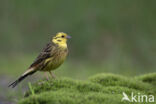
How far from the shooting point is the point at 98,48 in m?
15.3

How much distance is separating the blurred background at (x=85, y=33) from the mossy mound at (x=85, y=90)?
5619mm

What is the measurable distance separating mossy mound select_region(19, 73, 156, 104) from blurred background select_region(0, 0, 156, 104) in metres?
5.62

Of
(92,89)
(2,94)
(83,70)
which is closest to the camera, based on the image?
(92,89)

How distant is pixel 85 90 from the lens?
7.40 meters

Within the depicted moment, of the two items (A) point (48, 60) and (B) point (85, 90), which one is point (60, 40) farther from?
(B) point (85, 90)

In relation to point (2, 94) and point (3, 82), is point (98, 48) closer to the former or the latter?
point (3, 82)

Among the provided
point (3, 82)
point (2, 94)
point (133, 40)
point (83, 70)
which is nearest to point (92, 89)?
point (2, 94)

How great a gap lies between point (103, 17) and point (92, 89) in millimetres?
8666

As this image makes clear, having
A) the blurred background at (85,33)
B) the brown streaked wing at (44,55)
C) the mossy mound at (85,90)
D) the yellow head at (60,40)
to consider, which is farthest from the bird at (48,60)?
the blurred background at (85,33)

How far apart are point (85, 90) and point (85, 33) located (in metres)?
8.33

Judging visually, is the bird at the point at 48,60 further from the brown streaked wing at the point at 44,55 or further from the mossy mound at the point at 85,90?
the mossy mound at the point at 85,90

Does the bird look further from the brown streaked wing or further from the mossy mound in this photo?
the mossy mound

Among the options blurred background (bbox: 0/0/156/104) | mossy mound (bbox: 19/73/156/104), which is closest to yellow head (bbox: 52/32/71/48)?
mossy mound (bbox: 19/73/156/104)

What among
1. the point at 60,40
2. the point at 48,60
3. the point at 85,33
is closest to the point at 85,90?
the point at 48,60
